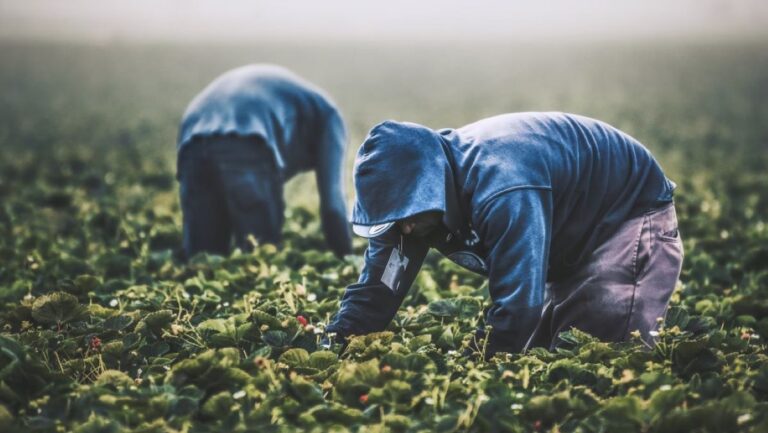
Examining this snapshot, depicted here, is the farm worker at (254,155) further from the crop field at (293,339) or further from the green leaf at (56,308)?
the green leaf at (56,308)

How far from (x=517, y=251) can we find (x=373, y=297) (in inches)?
Answer: 26.3

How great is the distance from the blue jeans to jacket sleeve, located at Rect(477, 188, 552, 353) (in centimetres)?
195

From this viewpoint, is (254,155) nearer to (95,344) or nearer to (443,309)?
(443,309)

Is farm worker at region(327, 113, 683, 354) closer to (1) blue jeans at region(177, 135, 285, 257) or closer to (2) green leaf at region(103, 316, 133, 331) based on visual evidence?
(2) green leaf at region(103, 316, 133, 331)

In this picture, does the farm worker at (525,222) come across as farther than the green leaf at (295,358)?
No

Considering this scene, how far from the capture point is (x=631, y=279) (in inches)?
112

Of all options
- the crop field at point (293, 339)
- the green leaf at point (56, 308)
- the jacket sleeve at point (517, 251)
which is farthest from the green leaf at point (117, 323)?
the jacket sleeve at point (517, 251)

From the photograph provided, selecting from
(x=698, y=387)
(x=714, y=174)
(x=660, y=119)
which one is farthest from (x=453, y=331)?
(x=660, y=119)

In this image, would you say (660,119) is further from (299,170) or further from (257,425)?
(257,425)

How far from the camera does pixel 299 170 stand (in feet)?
15.1

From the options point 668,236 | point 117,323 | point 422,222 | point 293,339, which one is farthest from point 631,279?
point 117,323

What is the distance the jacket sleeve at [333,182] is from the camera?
13.9 feet

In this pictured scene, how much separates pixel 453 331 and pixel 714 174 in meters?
6.18

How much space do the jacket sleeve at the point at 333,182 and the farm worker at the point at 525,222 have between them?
4.47 feet
